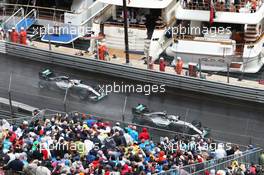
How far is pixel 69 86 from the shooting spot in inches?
1075

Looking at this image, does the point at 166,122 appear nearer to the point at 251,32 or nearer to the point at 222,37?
the point at 222,37

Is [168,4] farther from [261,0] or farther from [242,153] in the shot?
[242,153]

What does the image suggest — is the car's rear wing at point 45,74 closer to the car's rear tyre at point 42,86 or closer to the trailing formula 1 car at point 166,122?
the car's rear tyre at point 42,86

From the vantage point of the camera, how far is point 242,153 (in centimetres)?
2252

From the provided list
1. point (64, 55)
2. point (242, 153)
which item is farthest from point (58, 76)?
point (242, 153)

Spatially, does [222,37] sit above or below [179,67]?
above

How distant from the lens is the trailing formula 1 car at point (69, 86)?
89.0 ft

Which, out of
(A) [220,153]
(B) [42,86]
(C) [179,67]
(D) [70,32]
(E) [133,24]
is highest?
(E) [133,24]

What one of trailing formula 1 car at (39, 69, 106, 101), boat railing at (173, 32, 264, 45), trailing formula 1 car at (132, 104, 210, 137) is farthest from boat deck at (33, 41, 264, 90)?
trailing formula 1 car at (132, 104, 210, 137)

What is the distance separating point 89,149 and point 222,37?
411 inches

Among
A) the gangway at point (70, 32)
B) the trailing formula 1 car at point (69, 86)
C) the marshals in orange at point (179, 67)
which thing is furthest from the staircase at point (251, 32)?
the gangway at point (70, 32)

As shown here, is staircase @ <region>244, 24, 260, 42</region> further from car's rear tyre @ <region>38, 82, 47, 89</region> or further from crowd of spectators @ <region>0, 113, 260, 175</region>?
car's rear tyre @ <region>38, 82, 47, 89</region>

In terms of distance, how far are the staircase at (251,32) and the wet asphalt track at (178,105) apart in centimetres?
381

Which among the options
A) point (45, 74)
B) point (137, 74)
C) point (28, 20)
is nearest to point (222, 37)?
point (137, 74)
